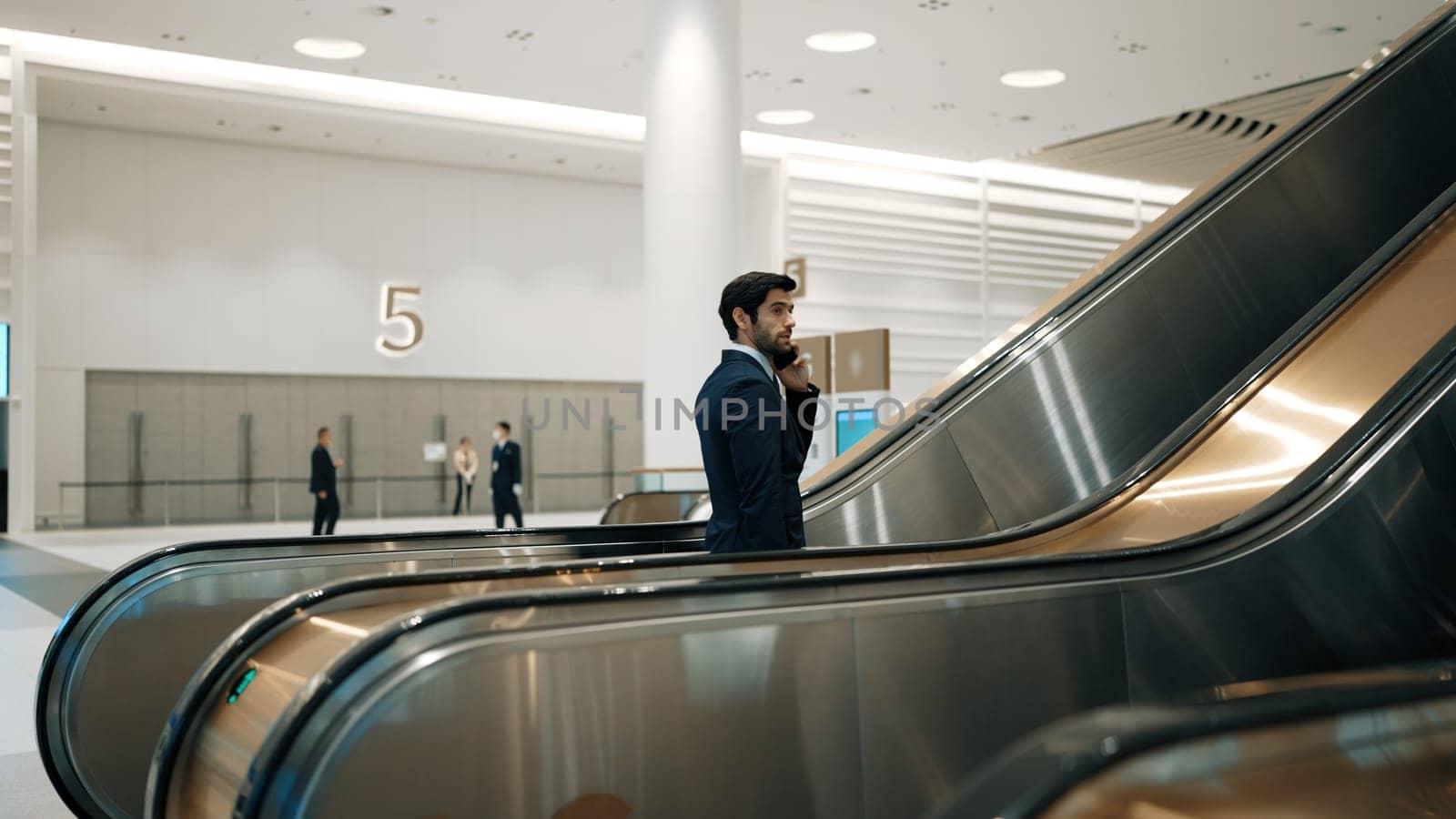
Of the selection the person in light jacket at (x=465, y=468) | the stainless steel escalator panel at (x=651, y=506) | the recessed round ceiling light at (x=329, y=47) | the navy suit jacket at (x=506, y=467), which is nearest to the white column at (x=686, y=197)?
the stainless steel escalator panel at (x=651, y=506)

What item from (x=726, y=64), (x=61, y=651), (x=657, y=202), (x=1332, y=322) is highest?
(x=726, y=64)

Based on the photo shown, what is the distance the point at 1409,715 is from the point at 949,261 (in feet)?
73.5

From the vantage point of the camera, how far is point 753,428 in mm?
4117

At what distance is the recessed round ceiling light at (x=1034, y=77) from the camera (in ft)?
56.3

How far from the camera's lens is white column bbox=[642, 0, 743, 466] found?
11164 mm

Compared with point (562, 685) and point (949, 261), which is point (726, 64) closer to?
point (562, 685)

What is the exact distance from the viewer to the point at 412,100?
62.7 feet

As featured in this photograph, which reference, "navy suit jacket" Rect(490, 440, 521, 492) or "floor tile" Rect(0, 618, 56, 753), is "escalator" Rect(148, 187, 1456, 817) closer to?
"floor tile" Rect(0, 618, 56, 753)

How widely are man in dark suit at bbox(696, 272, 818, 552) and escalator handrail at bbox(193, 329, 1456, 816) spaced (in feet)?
3.04

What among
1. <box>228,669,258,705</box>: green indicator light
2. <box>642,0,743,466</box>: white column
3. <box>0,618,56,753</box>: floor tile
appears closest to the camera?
<box>228,669,258,705</box>: green indicator light

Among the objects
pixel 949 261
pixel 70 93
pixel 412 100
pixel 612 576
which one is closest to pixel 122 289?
pixel 70 93

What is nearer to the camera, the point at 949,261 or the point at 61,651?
the point at 61,651

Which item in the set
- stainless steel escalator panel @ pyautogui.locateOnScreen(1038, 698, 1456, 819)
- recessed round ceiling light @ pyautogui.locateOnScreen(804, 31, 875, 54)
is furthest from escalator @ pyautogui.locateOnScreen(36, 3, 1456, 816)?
recessed round ceiling light @ pyautogui.locateOnScreen(804, 31, 875, 54)

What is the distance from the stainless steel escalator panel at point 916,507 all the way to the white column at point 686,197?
15.9ft
